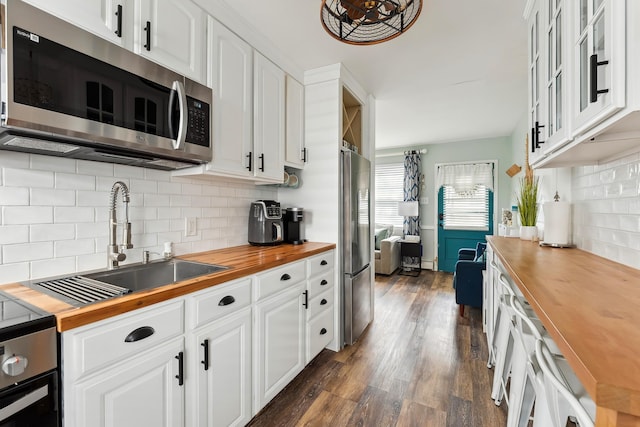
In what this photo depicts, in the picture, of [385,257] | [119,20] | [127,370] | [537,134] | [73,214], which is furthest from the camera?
[385,257]

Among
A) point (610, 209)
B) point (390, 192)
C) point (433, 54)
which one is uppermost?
point (433, 54)

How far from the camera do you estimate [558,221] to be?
1.96m

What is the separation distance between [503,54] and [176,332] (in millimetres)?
2908

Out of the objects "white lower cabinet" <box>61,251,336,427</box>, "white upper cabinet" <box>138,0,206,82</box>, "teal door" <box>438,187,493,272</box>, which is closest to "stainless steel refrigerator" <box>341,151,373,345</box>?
"white lower cabinet" <box>61,251,336,427</box>

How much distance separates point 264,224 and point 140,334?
1289mm

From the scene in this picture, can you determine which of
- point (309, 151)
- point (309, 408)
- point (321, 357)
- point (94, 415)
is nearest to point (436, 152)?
point (309, 151)

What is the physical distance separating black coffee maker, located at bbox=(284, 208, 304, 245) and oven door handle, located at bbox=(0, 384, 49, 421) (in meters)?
1.74

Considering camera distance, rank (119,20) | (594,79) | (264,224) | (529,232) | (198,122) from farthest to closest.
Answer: (529,232), (264,224), (198,122), (119,20), (594,79)

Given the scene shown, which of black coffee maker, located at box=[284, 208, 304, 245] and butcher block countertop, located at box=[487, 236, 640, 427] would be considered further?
black coffee maker, located at box=[284, 208, 304, 245]

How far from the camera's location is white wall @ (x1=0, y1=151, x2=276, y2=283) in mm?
1169

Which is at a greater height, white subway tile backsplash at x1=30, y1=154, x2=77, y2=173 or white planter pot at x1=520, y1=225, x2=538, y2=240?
white subway tile backsplash at x1=30, y1=154, x2=77, y2=173

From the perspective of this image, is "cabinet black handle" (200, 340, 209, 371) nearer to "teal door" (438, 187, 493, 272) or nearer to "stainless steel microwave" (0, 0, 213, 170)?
"stainless steel microwave" (0, 0, 213, 170)

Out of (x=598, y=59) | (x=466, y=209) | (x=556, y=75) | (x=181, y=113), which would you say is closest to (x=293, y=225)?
(x=181, y=113)

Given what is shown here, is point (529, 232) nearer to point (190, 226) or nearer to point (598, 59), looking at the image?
point (598, 59)
